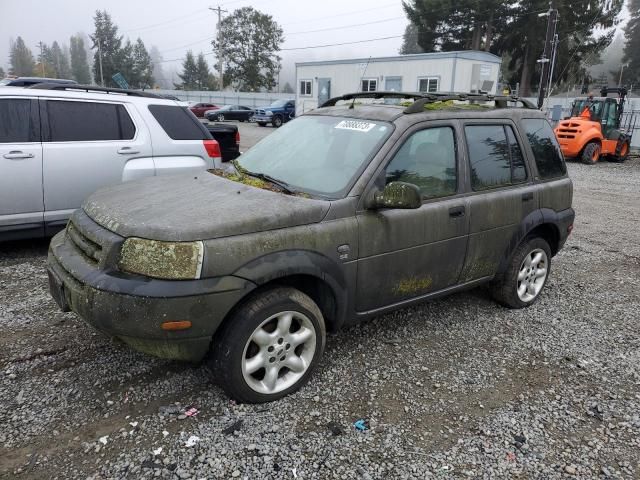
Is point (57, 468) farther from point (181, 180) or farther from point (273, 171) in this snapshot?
point (273, 171)

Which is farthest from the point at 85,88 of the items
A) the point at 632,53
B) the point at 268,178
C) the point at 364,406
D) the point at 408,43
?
the point at 408,43

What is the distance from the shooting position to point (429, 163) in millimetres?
3703

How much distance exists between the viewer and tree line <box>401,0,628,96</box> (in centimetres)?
4009

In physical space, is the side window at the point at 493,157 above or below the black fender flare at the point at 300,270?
above

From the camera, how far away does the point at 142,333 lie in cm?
263

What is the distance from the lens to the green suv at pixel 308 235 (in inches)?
105

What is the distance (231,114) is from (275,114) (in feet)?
16.0

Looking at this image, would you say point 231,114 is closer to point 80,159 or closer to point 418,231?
point 80,159

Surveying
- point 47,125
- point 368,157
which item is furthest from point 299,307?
point 47,125

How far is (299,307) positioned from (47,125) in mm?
3822

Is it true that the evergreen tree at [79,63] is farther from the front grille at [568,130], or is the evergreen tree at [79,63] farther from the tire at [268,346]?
the tire at [268,346]

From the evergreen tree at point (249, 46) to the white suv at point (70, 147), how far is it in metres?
71.8

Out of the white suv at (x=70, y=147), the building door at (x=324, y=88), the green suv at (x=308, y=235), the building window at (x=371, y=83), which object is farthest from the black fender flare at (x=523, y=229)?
the building door at (x=324, y=88)

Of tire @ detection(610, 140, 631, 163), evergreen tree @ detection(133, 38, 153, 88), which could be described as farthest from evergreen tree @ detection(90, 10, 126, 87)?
tire @ detection(610, 140, 631, 163)
